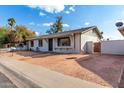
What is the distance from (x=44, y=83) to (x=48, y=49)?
20145mm

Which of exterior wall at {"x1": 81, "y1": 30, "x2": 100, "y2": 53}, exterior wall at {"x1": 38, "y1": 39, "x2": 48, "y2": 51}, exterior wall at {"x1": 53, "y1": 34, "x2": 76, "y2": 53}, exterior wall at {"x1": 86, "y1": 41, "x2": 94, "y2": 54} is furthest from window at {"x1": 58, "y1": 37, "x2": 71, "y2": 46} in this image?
exterior wall at {"x1": 38, "y1": 39, "x2": 48, "y2": 51}

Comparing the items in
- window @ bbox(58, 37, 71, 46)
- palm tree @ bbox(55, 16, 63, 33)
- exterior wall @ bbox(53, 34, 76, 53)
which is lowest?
exterior wall @ bbox(53, 34, 76, 53)

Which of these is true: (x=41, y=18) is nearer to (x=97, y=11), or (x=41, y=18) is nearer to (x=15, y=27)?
(x=15, y=27)

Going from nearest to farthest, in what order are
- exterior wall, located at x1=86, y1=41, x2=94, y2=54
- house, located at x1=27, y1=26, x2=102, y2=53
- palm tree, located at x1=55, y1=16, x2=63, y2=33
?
1. house, located at x1=27, y1=26, x2=102, y2=53
2. exterior wall, located at x1=86, y1=41, x2=94, y2=54
3. palm tree, located at x1=55, y1=16, x2=63, y2=33

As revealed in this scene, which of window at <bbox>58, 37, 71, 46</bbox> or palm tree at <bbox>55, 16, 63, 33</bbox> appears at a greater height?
palm tree at <bbox>55, 16, 63, 33</bbox>

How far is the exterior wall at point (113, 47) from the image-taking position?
17.2m

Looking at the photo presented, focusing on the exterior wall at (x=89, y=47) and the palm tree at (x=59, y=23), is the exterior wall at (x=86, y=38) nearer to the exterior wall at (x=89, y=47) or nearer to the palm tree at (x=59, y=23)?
the exterior wall at (x=89, y=47)

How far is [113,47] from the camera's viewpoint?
18109 mm

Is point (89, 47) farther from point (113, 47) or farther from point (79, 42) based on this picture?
point (113, 47)

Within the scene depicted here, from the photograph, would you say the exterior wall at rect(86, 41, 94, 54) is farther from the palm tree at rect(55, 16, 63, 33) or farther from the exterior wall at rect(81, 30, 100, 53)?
the palm tree at rect(55, 16, 63, 33)

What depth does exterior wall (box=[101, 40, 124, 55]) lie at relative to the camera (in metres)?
17.2

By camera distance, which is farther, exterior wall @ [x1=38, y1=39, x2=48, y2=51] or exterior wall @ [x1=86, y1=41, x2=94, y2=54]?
exterior wall @ [x1=38, y1=39, x2=48, y2=51]

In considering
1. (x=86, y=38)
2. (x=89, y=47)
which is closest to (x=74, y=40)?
(x=86, y=38)

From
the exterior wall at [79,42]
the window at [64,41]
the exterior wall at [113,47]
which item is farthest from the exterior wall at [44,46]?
the exterior wall at [113,47]
